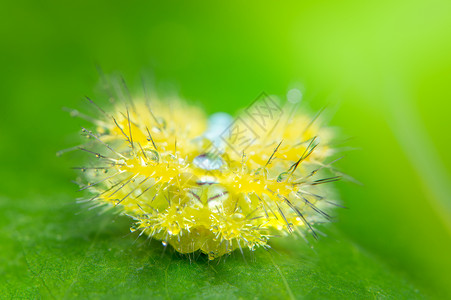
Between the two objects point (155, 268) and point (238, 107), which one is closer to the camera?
point (155, 268)

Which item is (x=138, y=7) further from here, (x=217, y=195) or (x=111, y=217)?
(x=217, y=195)

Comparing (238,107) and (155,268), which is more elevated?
(238,107)

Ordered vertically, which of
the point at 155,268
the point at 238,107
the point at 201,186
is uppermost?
the point at 238,107

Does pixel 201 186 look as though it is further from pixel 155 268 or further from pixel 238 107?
pixel 238 107

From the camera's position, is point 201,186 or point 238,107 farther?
point 238,107

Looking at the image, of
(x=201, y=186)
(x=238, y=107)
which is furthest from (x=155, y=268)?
(x=238, y=107)

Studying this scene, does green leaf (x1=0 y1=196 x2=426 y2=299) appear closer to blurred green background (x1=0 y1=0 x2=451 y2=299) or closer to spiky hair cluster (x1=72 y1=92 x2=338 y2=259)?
blurred green background (x1=0 y1=0 x2=451 y2=299)
